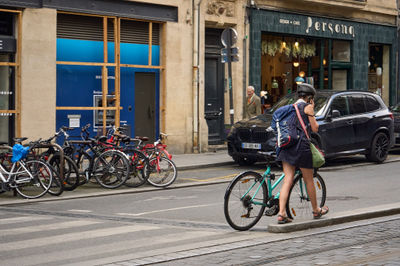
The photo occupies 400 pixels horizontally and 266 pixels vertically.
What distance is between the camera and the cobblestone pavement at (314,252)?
7.38 meters

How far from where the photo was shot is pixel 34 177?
1320 cm

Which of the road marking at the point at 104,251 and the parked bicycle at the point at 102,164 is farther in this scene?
the parked bicycle at the point at 102,164

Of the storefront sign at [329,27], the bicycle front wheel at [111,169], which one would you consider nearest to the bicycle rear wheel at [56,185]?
the bicycle front wheel at [111,169]

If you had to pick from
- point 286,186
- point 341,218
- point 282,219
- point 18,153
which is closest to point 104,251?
point 282,219

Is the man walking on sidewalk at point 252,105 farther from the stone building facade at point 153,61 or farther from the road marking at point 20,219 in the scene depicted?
the road marking at point 20,219

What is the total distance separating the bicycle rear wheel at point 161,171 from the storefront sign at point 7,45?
5.18m

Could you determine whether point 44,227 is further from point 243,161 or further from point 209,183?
point 243,161

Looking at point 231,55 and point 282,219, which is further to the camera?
point 231,55

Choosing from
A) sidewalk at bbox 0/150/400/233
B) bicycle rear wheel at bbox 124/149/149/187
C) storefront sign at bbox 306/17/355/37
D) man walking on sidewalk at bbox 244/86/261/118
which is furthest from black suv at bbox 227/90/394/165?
storefront sign at bbox 306/17/355/37

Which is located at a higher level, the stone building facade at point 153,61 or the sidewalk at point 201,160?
the stone building facade at point 153,61

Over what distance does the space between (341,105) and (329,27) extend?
403 inches

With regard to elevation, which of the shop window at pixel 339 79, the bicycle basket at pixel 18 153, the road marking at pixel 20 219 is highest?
the shop window at pixel 339 79

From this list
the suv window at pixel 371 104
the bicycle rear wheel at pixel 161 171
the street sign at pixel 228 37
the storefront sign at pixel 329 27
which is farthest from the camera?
the storefront sign at pixel 329 27

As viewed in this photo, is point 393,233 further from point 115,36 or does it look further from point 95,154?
point 115,36
